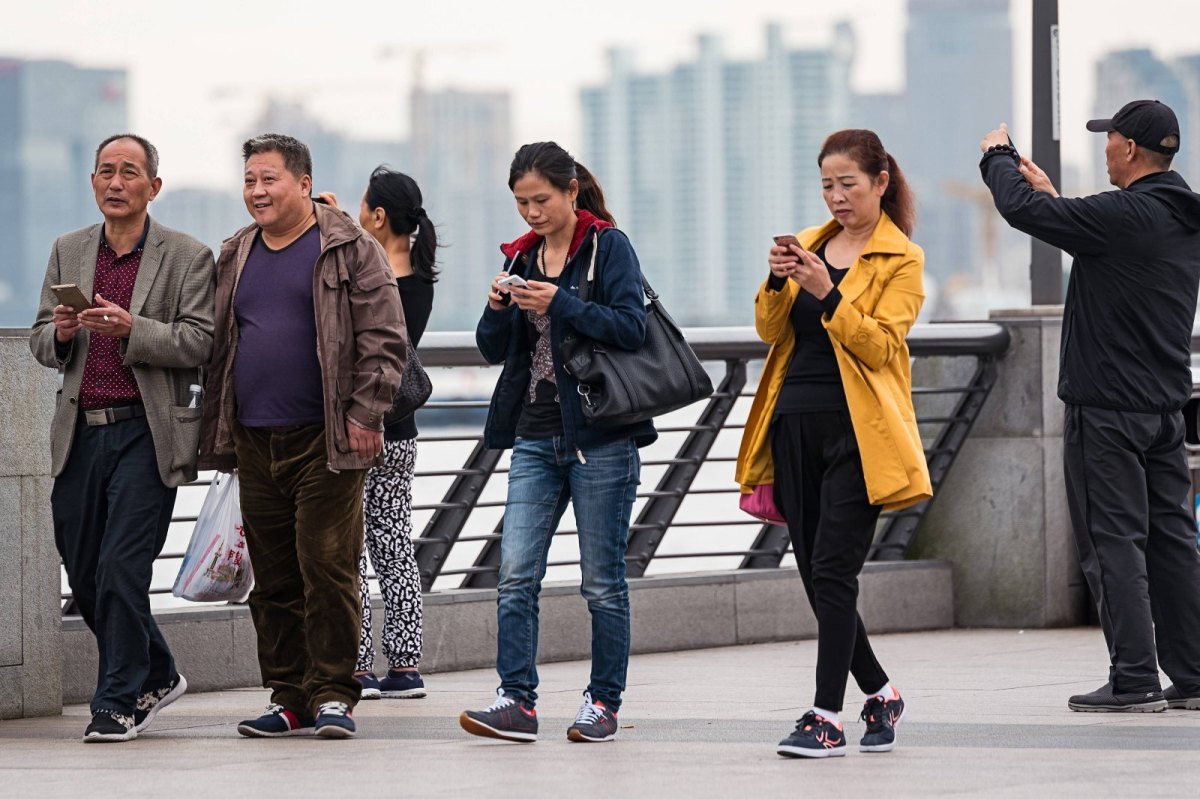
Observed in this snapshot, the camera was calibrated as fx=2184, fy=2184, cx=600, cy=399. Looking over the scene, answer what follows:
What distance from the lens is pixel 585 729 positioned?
6.16m

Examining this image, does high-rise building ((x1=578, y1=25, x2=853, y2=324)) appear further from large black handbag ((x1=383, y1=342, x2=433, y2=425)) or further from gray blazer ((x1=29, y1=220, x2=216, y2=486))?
gray blazer ((x1=29, y1=220, x2=216, y2=486))

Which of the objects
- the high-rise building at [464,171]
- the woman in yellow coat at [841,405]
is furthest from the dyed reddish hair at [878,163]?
the high-rise building at [464,171]

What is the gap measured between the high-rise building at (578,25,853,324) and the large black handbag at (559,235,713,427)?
148376 mm

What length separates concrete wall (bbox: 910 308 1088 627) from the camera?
9.78 meters

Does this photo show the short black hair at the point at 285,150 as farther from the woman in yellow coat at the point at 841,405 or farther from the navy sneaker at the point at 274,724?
the navy sneaker at the point at 274,724

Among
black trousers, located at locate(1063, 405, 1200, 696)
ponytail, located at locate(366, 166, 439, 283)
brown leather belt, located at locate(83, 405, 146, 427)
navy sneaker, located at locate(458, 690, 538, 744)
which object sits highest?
ponytail, located at locate(366, 166, 439, 283)

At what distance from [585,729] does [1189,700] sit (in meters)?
2.05

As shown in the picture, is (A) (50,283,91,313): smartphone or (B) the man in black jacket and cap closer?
(A) (50,283,91,313): smartphone

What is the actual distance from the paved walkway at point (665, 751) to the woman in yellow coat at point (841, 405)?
315 millimetres

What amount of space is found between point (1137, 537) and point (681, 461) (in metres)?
2.96

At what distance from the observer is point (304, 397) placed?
249 inches

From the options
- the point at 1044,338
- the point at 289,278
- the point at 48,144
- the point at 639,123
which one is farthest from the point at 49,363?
the point at 639,123

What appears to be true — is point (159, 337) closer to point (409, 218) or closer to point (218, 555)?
point (218, 555)

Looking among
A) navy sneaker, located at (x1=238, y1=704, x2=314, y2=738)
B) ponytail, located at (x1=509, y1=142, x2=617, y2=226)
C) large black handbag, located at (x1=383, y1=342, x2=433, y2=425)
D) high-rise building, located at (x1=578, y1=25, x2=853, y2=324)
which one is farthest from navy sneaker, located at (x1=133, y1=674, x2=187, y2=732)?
high-rise building, located at (x1=578, y1=25, x2=853, y2=324)
